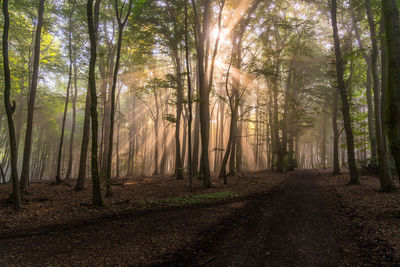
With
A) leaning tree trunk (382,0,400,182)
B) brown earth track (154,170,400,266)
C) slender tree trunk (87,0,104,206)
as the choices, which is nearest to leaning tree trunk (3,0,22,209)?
slender tree trunk (87,0,104,206)

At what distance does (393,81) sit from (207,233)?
222 inches

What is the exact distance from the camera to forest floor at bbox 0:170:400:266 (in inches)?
156

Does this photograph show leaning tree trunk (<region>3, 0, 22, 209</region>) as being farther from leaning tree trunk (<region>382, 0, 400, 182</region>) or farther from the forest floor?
Answer: leaning tree trunk (<region>382, 0, 400, 182</region>)

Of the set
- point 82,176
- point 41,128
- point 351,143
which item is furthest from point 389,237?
point 41,128

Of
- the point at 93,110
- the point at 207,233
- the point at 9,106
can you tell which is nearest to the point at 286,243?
the point at 207,233

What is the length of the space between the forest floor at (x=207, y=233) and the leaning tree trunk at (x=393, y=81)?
2.12m

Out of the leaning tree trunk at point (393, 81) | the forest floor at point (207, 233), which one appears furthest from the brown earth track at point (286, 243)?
the leaning tree trunk at point (393, 81)

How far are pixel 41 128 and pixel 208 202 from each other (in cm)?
3062

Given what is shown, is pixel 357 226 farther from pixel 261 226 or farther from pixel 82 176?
pixel 82 176

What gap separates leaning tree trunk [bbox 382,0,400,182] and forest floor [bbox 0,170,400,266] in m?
2.12

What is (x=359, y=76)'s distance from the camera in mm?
19547

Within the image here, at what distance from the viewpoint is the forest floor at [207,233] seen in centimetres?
397

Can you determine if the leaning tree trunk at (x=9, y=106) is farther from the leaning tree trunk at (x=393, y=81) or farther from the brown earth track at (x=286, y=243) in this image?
the leaning tree trunk at (x=393, y=81)

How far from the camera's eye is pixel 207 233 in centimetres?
525
